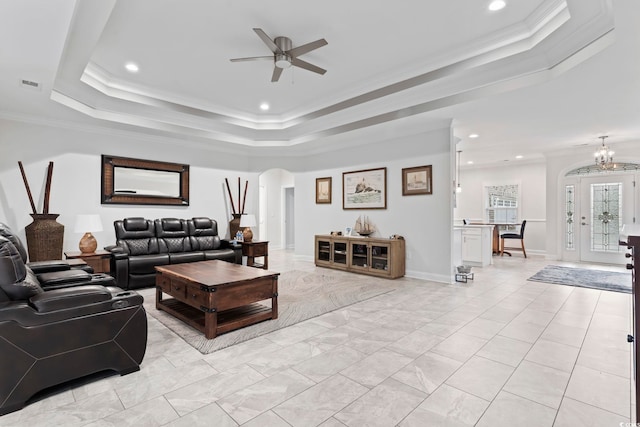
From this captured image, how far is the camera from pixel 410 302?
13.1 feet

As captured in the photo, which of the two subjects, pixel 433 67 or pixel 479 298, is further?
pixel 479 298

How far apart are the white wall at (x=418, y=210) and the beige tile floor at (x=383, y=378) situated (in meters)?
1.83

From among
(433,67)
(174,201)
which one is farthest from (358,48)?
(174,201)

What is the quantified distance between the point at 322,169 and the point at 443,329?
15.7 ft

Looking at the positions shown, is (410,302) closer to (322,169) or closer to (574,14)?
(574,14)

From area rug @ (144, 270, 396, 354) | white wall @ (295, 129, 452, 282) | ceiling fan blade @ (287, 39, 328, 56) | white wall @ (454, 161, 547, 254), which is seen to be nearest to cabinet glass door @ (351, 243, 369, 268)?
area rug @ (144, 270, 396, 354)

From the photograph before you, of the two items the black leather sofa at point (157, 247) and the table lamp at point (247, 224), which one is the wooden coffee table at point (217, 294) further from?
the table lamp at point (247, 224)

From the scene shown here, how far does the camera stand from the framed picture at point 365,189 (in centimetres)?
608

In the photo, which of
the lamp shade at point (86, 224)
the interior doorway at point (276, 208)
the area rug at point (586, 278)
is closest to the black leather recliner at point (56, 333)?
the lamp shade at point (86, 224)

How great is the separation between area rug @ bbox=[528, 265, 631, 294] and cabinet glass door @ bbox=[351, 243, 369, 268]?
2.83 metres

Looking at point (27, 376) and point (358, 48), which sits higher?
point (358, 48)

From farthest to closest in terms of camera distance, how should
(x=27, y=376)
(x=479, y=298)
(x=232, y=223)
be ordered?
→ 1. (x=232, y=223)
2. (x=479, y=298)
3. (x=27, y=376)

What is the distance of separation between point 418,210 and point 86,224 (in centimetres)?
521

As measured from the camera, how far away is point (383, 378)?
85.1 inches
